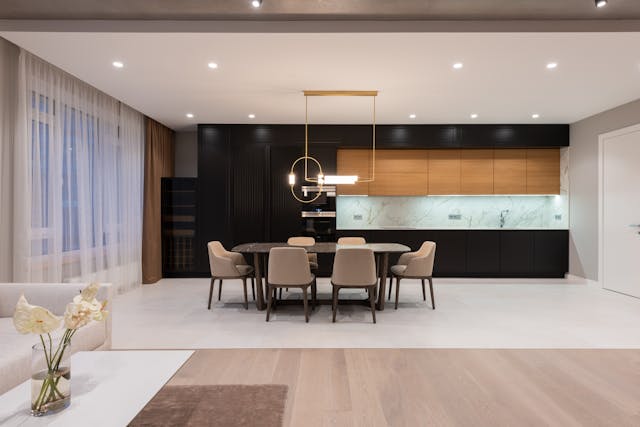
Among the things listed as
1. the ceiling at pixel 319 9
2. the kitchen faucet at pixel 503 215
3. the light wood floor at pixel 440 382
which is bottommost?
the light wood floor at pixel 440 382

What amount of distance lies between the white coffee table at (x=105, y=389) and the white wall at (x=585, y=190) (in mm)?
6494

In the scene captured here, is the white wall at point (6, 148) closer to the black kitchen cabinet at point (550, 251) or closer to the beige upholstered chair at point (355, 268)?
the beige upholstered chair at point (355, 268)

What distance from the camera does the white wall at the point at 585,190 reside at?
6.04m

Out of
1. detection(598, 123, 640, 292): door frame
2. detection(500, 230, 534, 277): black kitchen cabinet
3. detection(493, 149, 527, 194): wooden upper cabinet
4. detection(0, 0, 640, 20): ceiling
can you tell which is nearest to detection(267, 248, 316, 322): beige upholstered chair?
detection(0, 0, 640, 20): ceiling

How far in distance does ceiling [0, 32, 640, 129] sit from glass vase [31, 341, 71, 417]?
2.72 metres

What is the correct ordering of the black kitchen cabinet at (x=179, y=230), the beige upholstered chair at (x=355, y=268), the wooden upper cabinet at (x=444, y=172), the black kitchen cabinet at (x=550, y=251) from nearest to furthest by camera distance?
the beige upholstered chair at (x=355, y=268)
the black kitchen cabinet at (x=550, y=251)
the black kitchen cabinet at (x=179, y=230)
the wooden upper cabinet at (x=444, y=172)

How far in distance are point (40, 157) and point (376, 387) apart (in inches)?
151

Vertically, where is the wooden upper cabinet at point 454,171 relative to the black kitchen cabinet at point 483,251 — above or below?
above

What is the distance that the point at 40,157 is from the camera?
393 centimetres

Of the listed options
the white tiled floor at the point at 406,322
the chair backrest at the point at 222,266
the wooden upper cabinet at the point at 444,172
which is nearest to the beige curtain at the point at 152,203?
the white tiled floor at the point at 406,322

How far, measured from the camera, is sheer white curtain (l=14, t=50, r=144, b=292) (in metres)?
3.70

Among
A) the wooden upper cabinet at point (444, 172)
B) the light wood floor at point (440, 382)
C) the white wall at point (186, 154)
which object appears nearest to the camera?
the light wood floor at point (440, 382)

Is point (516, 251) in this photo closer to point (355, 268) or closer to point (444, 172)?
point (444, 172)

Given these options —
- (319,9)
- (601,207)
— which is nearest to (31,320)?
(319,9)
